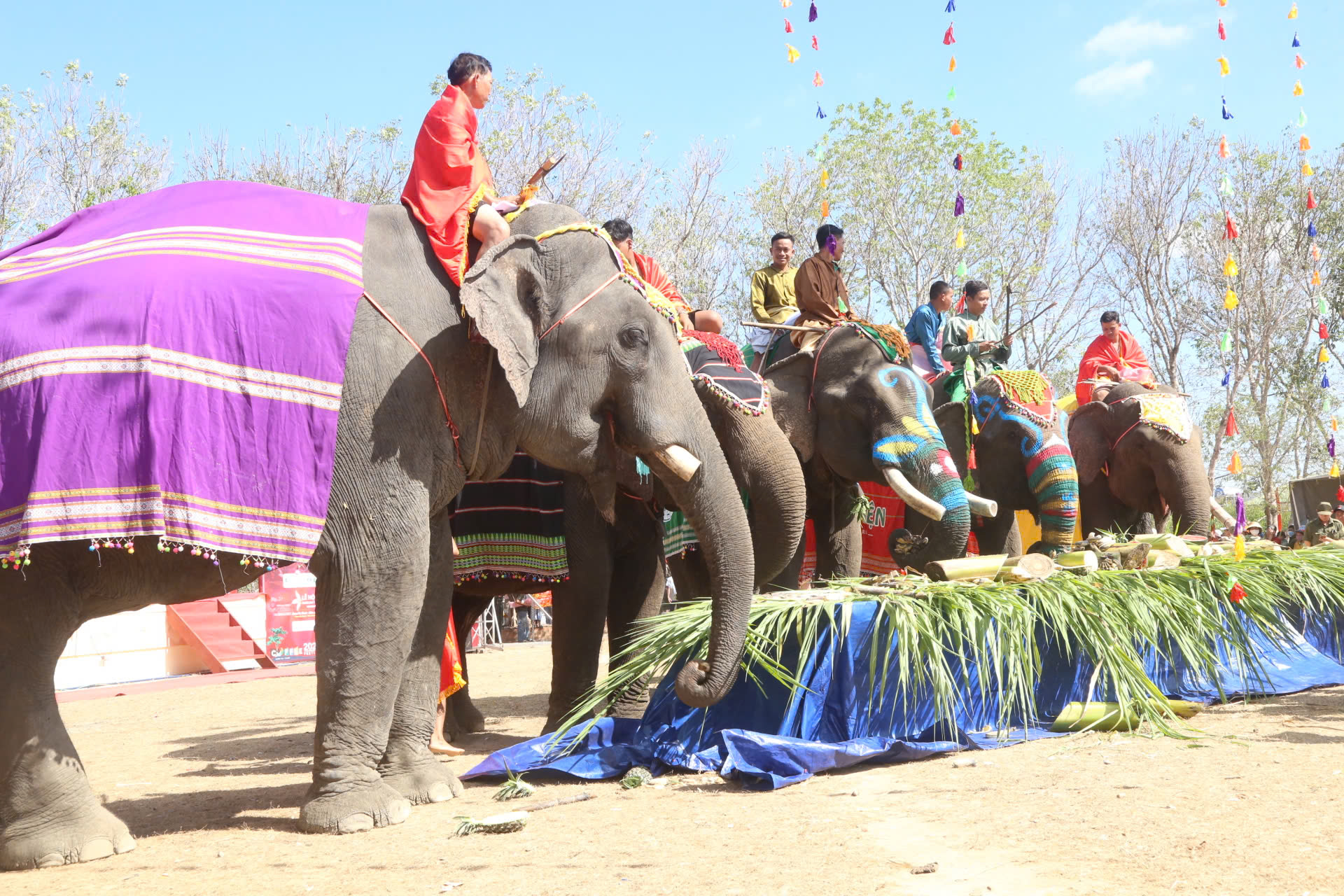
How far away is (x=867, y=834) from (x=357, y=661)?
1.88 meters

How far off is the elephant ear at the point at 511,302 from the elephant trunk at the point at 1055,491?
205 inches

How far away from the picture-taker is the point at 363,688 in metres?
4.42

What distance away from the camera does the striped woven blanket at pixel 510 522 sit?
6656 mm

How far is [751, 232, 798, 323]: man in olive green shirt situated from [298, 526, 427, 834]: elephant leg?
5.73m

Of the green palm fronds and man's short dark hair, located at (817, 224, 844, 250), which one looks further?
man's short dark hair, located at (817, 224, 844, 250)

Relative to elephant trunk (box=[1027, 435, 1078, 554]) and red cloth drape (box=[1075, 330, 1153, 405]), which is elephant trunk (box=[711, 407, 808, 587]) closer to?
elephant trunk (box=[1027, 435, 1078, 554])

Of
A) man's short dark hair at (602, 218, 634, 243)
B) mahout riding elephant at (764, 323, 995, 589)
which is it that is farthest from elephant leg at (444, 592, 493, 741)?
man's short dark hair at (602, 218, 634, 243)

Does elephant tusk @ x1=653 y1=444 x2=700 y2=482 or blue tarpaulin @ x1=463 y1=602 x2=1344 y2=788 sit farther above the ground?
elephant tusk @ x1=653 y1=444 x2=700 y2=482

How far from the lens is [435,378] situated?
4609 millimetres

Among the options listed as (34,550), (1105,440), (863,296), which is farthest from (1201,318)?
(34,550)

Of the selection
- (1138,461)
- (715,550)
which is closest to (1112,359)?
(1138,461)

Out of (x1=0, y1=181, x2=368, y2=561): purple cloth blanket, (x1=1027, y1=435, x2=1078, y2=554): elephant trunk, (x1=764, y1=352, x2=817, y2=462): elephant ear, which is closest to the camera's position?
(x1=0, y1=181, x2=368, y2=561): purple cloth blanket

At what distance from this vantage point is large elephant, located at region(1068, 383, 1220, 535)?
9.80m

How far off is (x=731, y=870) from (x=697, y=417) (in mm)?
1992
